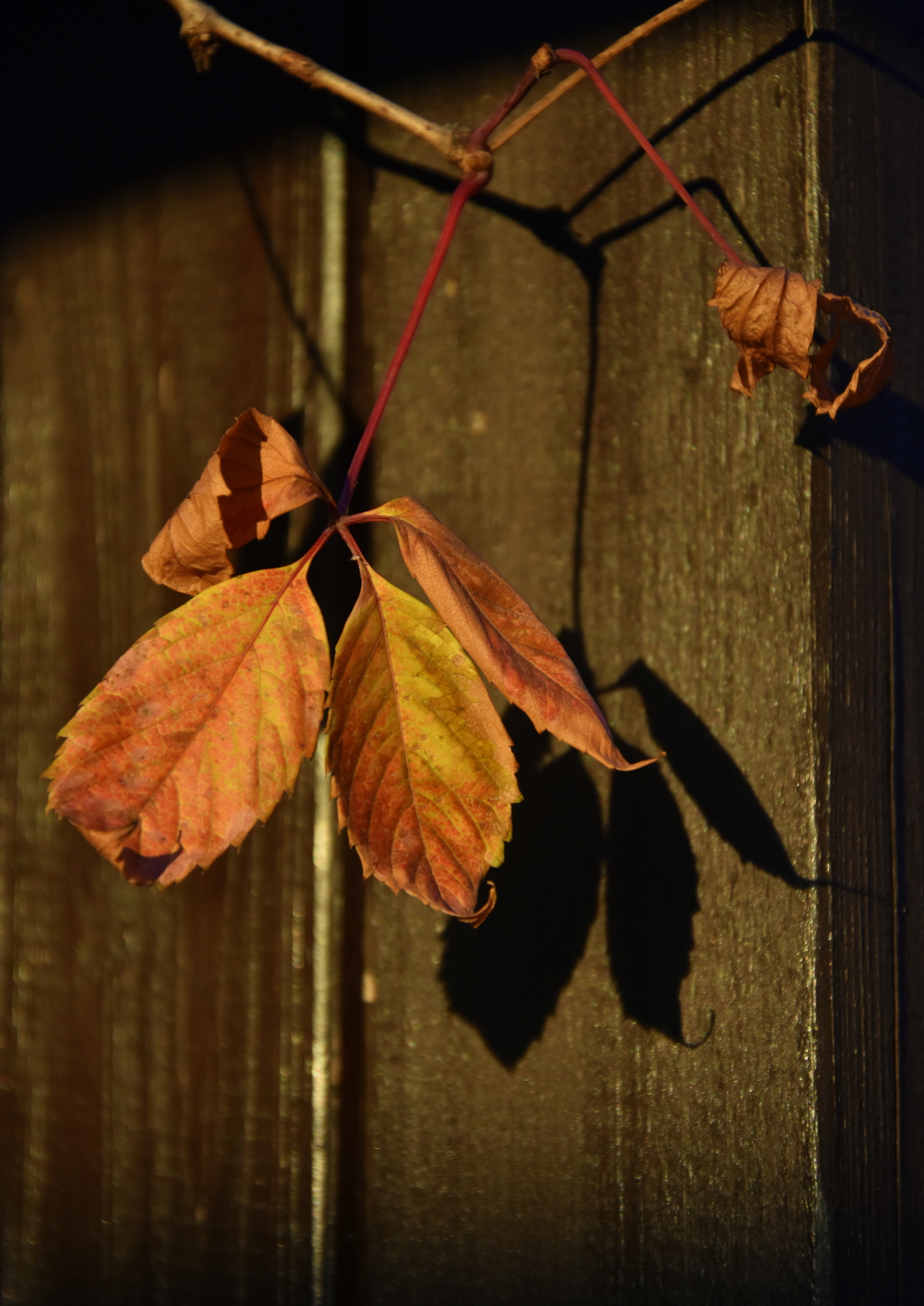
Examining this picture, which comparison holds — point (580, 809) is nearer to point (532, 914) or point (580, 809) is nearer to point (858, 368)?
point (532, 914)

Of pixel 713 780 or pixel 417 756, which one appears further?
pixel 713 780

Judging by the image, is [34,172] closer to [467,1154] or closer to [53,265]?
[53,265]

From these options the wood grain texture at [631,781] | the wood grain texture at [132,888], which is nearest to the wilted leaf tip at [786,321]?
the wood grain texture at [631,781]

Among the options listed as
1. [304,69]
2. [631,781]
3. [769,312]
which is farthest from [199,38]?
[631,781]

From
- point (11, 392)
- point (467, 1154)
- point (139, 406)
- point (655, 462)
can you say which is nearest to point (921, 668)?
point (655, 462)

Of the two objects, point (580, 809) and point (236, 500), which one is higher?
point (236, 500)

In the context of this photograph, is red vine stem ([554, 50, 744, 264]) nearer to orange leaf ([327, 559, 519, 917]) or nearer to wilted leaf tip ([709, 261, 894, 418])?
wilted leaf tip ([709, 261, 894, 418])
